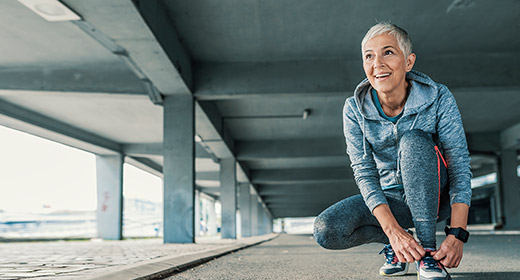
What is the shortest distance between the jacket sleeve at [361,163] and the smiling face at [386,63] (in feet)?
0.82

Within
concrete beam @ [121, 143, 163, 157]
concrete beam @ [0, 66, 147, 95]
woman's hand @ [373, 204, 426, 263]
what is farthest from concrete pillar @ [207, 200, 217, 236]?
woman's hand @ [373, 204, 426, 263]

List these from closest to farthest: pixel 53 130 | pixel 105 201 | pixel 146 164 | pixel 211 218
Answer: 1. pixel 53 130
2. pixel 105 201
3. pixel 146 164
4. pixel 211 218

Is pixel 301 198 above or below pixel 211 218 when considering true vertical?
above

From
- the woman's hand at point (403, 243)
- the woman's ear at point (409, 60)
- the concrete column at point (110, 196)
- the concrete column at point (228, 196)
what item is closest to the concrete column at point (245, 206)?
the concrete column at point (228, 196)

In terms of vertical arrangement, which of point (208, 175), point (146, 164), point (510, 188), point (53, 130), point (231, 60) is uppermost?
point (231, 60)

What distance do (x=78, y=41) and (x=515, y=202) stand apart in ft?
55.0

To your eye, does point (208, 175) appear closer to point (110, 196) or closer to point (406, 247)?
point (110, 196)

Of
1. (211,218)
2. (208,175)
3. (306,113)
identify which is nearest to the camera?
(306,113)

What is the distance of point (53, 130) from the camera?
48.4ft

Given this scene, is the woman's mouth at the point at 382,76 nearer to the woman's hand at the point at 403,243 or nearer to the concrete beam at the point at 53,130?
the woman's hand at the point at 403,243

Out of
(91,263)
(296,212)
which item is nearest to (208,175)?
(91,263)

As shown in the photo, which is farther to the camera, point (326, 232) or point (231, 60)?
point (231, 60)

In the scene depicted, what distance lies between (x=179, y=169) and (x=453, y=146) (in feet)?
27.5

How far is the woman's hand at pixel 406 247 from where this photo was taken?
6.21 feet
